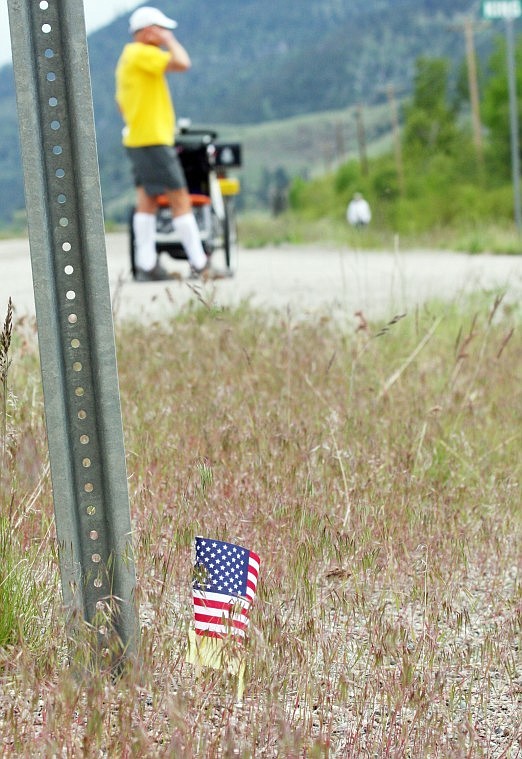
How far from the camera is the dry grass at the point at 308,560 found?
185 cm

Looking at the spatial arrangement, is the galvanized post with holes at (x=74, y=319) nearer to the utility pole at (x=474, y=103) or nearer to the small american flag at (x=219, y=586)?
the small american flag at (x=219, y=586)

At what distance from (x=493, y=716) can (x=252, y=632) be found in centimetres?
51

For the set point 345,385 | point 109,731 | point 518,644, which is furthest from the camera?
point 345,385

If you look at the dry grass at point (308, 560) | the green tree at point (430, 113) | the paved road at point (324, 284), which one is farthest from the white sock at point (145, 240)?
the green tree at point (430, 113)

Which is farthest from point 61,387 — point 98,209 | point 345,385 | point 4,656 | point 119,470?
point 345,385

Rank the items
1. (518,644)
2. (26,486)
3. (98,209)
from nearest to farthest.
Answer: (98,209) < (518,644) < (26,486)

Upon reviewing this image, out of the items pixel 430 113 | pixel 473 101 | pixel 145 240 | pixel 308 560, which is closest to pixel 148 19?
pixel 145 240

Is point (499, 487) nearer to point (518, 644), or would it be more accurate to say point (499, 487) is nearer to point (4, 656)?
point (518, 644)

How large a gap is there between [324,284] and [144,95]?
2.16 m

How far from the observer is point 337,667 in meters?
2.21

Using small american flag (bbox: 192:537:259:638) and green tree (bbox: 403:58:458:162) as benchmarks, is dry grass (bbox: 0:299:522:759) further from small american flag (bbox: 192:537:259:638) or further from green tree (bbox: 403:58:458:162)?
green tree (bbox: 403:58:458:162)

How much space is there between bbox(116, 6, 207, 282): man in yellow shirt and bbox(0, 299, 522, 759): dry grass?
5.06 meters

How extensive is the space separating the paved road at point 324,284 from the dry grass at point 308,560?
28.9 inches

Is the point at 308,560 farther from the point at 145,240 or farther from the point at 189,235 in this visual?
the point at 145,240
